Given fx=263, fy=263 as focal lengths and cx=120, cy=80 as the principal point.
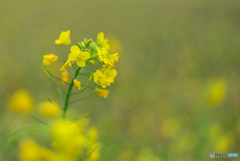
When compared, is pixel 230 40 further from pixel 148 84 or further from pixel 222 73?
pixel 148 84

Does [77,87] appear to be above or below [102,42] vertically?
below

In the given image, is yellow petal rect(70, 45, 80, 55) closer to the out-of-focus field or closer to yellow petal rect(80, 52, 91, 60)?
yellow petal rect(80, 52, 91, 60)

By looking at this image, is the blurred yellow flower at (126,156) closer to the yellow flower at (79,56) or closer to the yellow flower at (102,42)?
the yellow flower at (102,42)

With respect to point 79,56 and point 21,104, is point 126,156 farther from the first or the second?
point 79,56

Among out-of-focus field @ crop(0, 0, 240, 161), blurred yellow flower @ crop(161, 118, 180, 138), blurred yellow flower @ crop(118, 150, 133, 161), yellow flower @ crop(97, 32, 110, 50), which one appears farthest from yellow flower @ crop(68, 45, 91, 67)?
blurred yellow flower @ crop(161, 118, 180, 138)

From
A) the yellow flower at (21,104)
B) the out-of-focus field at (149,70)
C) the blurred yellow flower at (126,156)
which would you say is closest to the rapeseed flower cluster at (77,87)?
the out-of-focus field at (149,70)

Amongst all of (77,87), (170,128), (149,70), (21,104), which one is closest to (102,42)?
(77,87)

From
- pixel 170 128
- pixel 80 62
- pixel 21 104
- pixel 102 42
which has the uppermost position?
pixel 102 42

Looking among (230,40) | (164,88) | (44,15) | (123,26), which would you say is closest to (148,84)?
(164,88)
